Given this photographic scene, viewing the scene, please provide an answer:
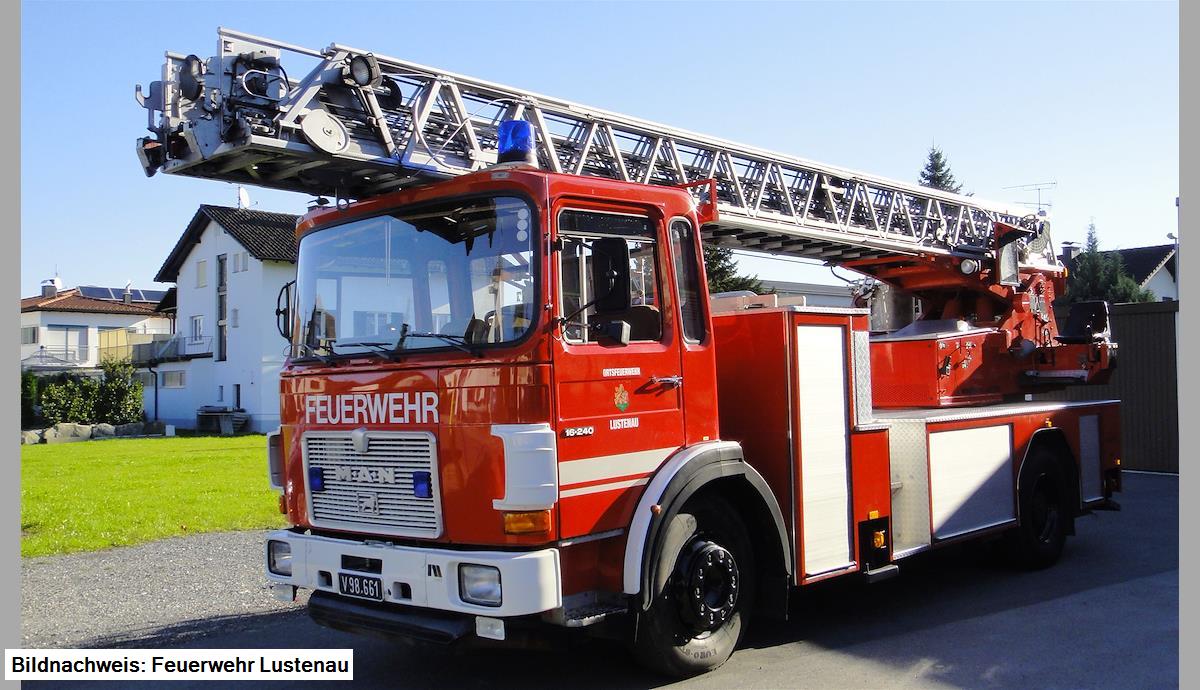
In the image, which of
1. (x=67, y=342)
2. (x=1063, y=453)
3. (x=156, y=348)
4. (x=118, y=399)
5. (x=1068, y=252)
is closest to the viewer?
(x=1063, y=453)

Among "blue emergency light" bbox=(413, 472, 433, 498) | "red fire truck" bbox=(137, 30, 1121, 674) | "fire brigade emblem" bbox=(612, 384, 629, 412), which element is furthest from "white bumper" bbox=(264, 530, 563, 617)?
"fire brigade emblem" bbox=(612, 384, 629, 412)

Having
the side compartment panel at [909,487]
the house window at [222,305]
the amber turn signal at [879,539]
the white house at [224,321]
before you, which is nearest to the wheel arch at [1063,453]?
the side compartment panel at [909,487]

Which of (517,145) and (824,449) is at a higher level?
(517,145)

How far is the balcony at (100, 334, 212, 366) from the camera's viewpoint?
139ft

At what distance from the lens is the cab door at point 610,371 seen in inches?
196

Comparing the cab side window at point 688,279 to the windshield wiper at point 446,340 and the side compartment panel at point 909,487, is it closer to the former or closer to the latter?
the windshield wiper at point 446,340

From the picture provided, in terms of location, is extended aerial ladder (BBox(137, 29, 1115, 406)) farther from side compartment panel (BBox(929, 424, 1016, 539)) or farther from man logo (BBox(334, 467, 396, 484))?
man logo (BBox(334, 467, 396, 484))

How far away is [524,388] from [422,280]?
38.0 inches

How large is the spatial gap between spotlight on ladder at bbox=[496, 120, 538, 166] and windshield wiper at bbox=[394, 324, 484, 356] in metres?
1.12

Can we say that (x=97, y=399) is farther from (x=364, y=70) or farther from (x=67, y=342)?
(x=364, y=70)

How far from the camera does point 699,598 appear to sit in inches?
215

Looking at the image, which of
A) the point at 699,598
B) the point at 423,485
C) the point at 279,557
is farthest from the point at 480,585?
the point at 279,557

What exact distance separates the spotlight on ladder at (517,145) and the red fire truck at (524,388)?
0.04 ft
